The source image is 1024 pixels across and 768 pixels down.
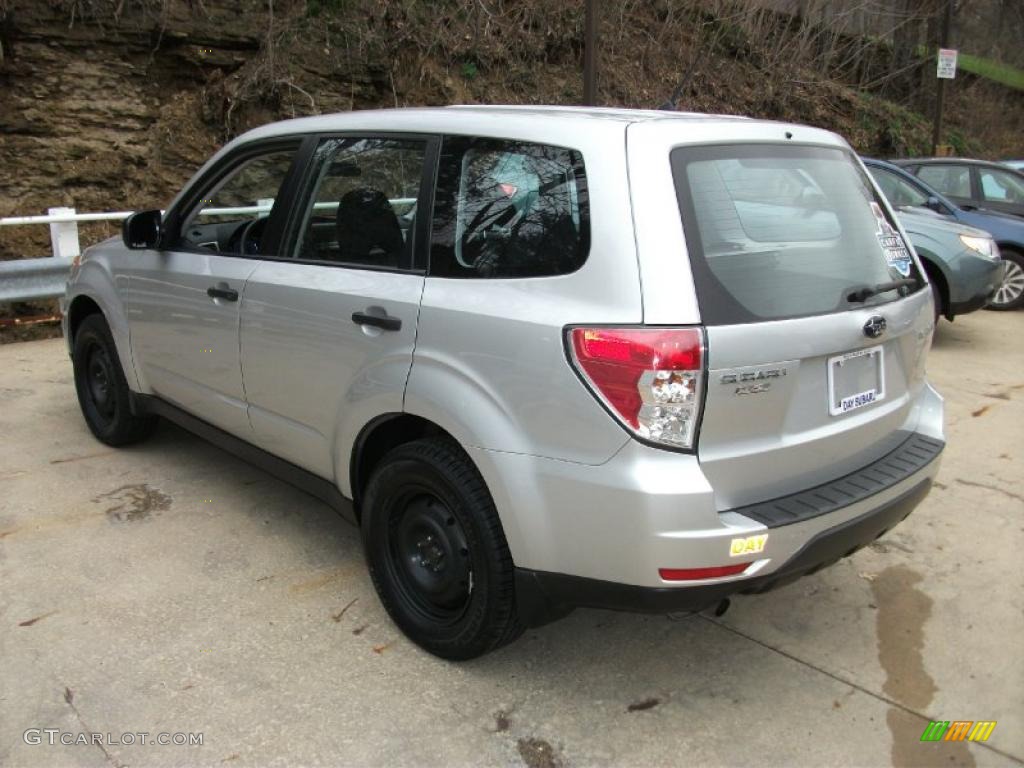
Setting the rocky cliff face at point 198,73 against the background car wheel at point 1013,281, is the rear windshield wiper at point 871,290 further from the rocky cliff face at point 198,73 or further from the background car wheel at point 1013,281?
the rocky cliff face at point 198,73

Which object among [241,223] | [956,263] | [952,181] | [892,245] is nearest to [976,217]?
[952,181]

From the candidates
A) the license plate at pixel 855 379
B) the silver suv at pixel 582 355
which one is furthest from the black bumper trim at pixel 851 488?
the license plate at pixel 855 379

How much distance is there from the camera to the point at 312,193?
3.52 m

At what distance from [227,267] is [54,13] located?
7383 mm

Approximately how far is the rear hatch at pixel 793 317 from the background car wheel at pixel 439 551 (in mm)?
741

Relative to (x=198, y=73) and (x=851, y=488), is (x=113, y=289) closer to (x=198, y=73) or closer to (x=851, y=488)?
(x=851, y=488)

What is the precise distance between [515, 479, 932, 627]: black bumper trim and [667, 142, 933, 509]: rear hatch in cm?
18

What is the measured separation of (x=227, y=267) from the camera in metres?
3.77

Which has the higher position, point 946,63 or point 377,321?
point 946,63

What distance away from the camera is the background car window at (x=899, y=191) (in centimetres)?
915

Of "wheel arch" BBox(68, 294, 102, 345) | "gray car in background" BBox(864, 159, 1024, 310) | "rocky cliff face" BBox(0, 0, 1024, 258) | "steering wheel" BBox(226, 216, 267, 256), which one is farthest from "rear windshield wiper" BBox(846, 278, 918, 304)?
"rocky cliff face" BBox(0, 0, 1024, 258)

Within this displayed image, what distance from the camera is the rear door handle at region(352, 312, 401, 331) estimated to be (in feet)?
9.61

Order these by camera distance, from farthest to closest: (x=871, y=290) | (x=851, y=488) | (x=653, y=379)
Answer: (x=871, y=290)
(x=851, y=488)
(x=653, y=379)

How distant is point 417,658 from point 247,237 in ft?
7.31
